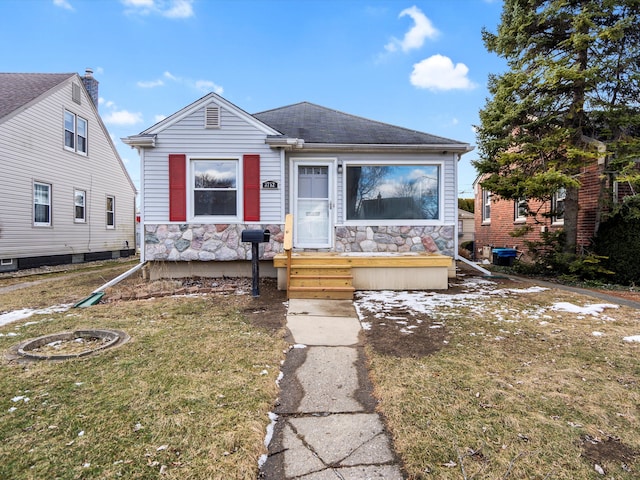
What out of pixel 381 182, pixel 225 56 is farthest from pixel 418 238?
pixel 225 56

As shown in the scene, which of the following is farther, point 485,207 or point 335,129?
point 485,207

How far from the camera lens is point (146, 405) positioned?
7.72 feet

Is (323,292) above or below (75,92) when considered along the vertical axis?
below

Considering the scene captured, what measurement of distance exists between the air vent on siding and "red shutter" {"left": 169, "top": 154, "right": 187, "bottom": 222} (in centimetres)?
870

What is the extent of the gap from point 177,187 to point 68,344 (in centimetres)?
425

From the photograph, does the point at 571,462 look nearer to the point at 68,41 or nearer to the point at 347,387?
the point at 347,387

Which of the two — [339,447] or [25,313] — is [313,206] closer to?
[25,313]

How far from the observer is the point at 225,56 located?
43.4 feet

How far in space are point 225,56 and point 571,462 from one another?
582 inches

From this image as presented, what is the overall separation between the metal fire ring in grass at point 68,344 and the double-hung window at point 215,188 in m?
3.83

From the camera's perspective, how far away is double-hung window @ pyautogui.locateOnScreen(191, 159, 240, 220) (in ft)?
24.3

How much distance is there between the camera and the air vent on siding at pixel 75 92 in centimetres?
1266

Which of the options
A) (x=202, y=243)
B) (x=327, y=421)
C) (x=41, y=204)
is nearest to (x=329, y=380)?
(x=327, y=421)

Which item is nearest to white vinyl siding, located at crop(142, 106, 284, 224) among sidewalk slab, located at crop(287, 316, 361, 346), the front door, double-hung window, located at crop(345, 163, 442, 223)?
the front door
